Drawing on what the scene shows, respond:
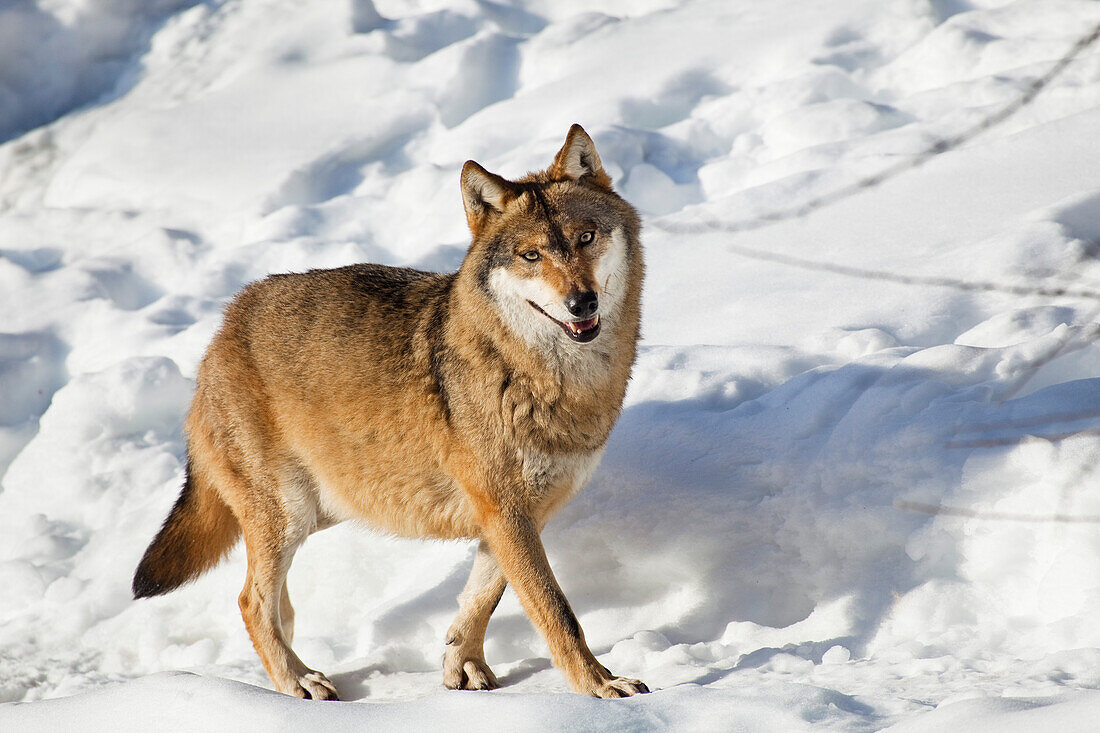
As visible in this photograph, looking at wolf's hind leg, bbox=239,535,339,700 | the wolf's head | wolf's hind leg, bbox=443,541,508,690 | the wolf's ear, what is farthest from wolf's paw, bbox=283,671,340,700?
the wolf's ear

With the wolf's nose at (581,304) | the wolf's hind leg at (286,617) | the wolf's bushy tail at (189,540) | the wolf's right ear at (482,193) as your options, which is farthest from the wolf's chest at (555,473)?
the wolf's bushy tail at (189,540)

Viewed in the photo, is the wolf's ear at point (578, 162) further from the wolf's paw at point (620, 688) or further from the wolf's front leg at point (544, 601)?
the wolf's paw at point (620, 688)

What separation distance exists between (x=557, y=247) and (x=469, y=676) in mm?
1812

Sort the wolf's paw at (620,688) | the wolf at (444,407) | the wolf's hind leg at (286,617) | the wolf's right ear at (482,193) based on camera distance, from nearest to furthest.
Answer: the wolf's paw at (620,688)
the wolf at (444,407)
the wolf's right ear at (482,193)
the wolf's hind leg at (286,617)

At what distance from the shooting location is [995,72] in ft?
25.3

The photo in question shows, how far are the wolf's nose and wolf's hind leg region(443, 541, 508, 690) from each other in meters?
1.29

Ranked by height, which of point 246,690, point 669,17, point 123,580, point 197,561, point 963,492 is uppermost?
point 669,17

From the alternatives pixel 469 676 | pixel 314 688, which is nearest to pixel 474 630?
pixel 469 676

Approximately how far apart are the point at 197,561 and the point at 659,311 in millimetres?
3260

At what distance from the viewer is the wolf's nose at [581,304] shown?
3393mm

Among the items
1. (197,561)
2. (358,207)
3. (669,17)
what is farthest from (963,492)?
(669,17)

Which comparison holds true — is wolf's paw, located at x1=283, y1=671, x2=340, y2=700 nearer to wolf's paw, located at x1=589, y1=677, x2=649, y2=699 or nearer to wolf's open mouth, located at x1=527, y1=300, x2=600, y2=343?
wolf's paw, located at x1=589, y1=677, x2=649, y2=699

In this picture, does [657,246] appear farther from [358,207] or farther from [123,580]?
[123,580]

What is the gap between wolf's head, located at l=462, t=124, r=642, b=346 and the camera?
349cm
